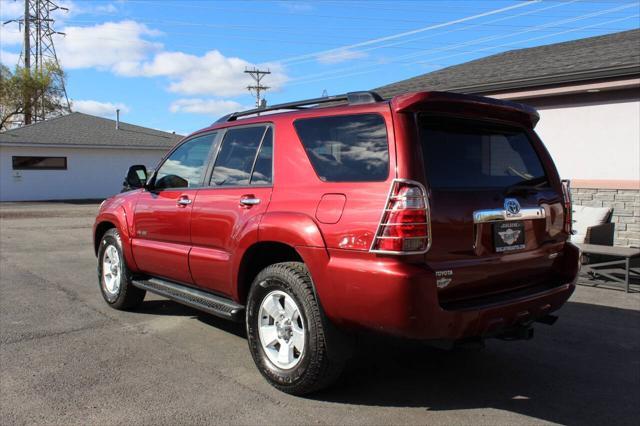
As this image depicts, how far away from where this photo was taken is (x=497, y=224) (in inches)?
141

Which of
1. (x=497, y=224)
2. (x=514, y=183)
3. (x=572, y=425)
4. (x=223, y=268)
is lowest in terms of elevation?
(x=572, y=425)

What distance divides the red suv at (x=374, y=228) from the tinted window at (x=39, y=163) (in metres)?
25.8

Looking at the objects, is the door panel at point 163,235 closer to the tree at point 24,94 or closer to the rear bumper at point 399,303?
the rear bumper at point 399,303

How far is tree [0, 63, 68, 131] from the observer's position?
3809cm

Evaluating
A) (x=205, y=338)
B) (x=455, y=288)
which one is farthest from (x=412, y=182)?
(x=205, y=338)

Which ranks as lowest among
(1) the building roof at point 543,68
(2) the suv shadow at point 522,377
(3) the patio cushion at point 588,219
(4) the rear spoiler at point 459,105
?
(2) the suv shadow at point 522,377

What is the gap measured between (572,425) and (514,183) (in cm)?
162

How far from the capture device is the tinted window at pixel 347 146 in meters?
3.45

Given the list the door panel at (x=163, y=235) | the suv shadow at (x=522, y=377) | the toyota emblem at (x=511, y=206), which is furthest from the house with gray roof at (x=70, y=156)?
the toyota emblem at (x=511, y=206)

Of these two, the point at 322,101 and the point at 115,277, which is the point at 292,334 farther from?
the point at 115,277

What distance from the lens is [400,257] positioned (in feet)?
10.4

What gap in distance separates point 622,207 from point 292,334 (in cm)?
752

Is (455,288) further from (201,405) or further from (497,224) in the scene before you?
(201,405)

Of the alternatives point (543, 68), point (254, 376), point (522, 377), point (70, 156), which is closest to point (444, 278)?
point (522, 377)
